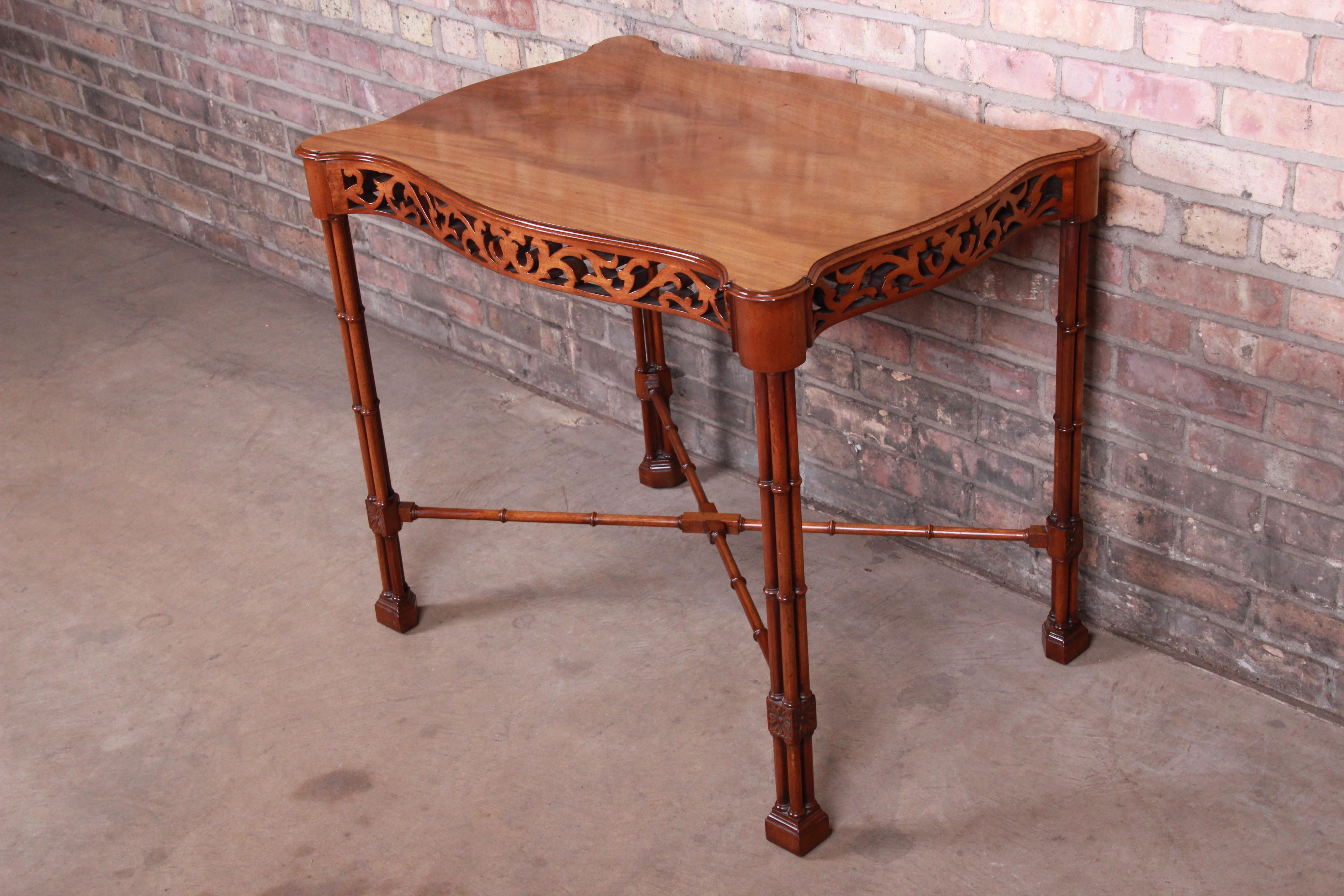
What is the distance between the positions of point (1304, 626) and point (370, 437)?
160 centimetres

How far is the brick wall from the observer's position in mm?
2020

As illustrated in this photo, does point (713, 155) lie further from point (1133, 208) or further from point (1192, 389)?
point (1192, 389)

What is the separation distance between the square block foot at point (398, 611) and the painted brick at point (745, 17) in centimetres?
122

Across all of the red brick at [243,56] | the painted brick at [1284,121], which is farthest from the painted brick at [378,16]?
the painted brick at [1284,121]

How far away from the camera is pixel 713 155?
7.16 feet

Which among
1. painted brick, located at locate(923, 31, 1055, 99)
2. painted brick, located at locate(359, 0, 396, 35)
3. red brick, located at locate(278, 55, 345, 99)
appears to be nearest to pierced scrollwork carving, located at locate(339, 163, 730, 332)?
painted brick, located at locate(923, 31, 1055, 99)

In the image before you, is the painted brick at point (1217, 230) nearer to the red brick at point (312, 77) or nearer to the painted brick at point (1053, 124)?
the painted brick at point (1053, 124)

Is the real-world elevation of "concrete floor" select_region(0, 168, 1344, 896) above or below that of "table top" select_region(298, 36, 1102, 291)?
below

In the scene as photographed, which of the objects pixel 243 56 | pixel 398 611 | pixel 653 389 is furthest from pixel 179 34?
pixel 398 611

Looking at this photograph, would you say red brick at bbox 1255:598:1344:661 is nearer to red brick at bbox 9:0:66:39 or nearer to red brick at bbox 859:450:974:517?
red brick at bbox 859:450:974:517

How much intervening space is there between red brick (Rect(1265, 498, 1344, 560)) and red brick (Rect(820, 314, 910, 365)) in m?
0.70

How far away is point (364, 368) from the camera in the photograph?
8.13 ft

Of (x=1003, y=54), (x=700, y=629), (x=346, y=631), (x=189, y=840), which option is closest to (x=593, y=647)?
(x=700, y=629)

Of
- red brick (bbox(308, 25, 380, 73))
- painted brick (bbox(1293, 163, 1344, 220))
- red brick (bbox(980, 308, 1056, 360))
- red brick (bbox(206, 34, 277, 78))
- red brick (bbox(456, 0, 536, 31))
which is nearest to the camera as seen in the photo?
painted brick (bbox(1293, 163, 1344, 220))
